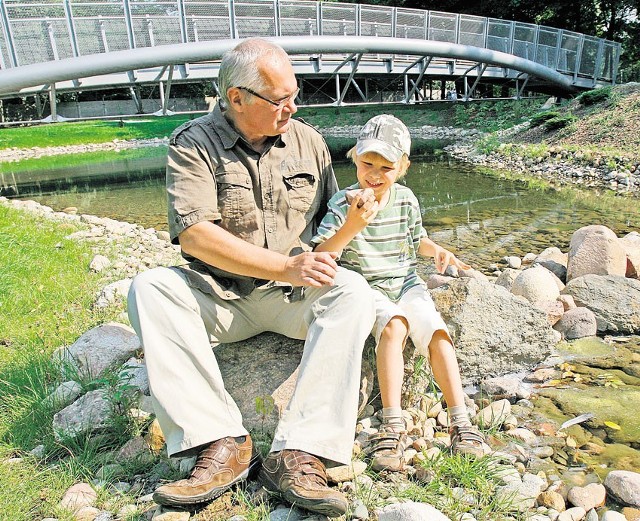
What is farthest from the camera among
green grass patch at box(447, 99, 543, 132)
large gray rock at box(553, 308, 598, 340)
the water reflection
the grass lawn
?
the grass lawn

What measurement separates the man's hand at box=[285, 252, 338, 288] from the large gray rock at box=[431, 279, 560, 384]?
1503 millimetres

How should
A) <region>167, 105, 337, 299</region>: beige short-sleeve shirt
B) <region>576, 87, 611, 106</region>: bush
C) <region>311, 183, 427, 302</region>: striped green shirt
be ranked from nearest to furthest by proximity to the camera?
<region>167, 105, 337, 299</region>: beige short-sleeve shirt
<region>311, 183, 427, 302</region>: striped green shirt
<region>576, 87, 611, 106</region>: bush

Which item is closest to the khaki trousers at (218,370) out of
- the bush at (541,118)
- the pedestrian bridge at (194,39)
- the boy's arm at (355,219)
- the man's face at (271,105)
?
the boy's arm at (355,219)

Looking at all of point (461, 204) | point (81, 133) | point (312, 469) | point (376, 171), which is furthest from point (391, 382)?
point (81, 133)

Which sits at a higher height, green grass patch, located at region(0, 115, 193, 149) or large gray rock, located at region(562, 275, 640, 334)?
large gray rock, located at region(562, 275, 640, 334)

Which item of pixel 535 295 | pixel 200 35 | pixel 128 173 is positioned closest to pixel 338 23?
pixel 200 35

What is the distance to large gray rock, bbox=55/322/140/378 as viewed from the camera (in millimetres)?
3318

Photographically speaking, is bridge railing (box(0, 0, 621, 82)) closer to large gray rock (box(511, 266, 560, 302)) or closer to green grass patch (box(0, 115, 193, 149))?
large gray rock (box(511, 266, 560, 302))

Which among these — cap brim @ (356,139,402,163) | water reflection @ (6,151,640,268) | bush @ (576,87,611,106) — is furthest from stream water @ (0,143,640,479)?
bush @ (576,87,611,106)

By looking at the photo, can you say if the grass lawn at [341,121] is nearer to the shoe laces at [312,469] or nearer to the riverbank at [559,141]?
the riverbank at [559,141]

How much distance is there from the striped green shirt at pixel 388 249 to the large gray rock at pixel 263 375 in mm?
365

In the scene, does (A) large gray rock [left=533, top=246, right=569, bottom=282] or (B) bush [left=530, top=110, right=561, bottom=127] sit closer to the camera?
(A) large gray rock [left=533, top=246, right=569, bottom=282]

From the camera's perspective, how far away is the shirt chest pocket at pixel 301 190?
9.48ft

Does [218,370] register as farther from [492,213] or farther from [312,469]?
[492,213]
